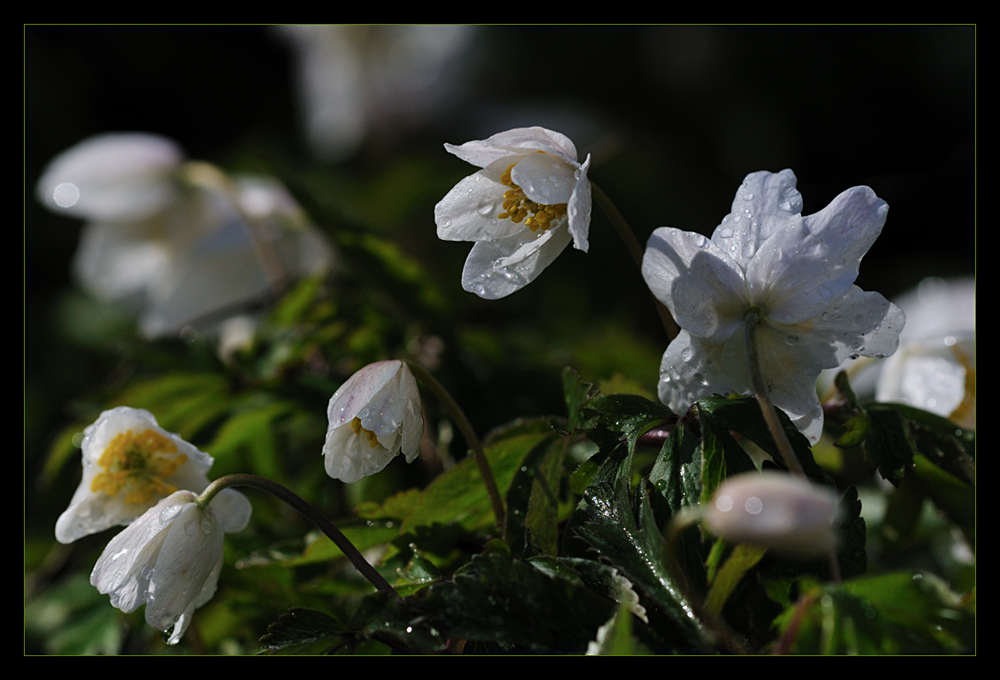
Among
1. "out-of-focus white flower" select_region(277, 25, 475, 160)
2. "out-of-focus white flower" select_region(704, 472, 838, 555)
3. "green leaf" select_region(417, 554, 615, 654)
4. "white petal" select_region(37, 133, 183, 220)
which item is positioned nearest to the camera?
"out-of-focus white flower" select_region(704, 472, 838, 555)

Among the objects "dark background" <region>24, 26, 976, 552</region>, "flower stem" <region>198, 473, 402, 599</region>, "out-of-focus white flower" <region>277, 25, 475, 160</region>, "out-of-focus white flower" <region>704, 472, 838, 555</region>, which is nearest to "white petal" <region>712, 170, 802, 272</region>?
"out-of-focus white flower" <region>704, 472, 838, 555</region>

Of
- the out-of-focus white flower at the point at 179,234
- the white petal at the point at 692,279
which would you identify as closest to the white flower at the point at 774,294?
the white petal at the point at 692,279

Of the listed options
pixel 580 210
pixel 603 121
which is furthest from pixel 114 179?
pixel 603 121

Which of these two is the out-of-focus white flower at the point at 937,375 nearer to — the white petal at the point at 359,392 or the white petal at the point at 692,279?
the white petal at the point at 692,279

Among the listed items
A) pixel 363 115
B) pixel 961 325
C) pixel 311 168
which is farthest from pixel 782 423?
pixel 363 115

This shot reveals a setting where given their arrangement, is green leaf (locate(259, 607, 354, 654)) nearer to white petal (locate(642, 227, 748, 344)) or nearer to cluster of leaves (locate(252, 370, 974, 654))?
cluster of leaves (locate(252, 370, 974, 654))
